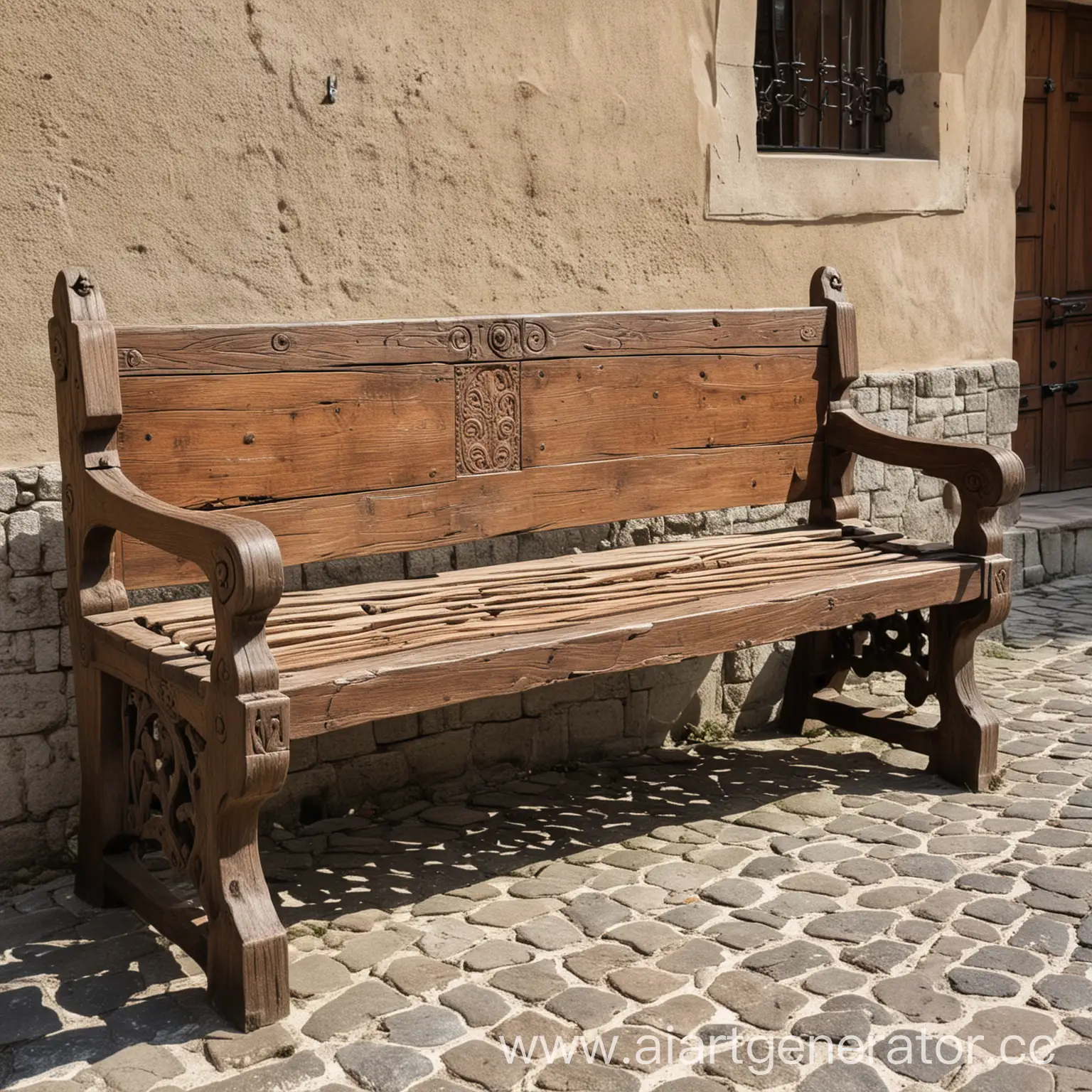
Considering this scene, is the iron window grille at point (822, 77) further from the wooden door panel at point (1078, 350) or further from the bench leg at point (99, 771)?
the bench leg at point (99, 771)

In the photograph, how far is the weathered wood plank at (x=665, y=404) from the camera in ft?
13.2

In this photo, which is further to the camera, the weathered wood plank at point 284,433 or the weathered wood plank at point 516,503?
the weathered wood plank at point 516,503

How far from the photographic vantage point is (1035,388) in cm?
759

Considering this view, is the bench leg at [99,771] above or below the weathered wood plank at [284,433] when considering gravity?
below

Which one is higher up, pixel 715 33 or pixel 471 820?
pixel 715 33

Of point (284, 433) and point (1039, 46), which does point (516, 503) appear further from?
point (1039, 46)

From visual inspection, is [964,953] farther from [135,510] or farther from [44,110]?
[44,110]

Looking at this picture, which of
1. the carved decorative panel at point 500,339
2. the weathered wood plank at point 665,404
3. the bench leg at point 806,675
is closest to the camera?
the carved decorative panel at point 500,339

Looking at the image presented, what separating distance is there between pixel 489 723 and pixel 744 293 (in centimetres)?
182

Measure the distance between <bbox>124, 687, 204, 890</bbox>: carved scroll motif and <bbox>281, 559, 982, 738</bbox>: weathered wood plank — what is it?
297 mm

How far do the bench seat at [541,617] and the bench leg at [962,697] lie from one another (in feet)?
0.32

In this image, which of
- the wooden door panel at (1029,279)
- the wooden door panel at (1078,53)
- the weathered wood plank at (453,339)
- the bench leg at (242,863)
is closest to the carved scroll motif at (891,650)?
the weathered wood plank at (453,339)

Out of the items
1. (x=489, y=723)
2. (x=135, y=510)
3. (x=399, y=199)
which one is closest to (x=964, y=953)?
(x=489, y=723)

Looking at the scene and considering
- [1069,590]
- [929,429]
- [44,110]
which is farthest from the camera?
[1069,590]
